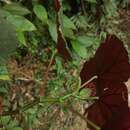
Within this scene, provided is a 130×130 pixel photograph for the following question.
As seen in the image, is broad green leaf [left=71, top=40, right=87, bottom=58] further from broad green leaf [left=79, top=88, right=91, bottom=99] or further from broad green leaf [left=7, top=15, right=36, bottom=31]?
broad green leaf [left=79, top=88, right=91, bottom=99]

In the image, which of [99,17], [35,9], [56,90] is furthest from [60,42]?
[99,17]

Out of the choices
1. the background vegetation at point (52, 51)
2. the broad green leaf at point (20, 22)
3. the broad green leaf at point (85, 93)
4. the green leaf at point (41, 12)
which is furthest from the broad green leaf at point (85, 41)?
the broad green leaf at point (85, 93)

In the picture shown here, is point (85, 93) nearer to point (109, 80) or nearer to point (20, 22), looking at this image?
point (109, 80)

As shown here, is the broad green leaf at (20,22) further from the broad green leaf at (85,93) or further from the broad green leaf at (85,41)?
the broad green leaf at (85,93)

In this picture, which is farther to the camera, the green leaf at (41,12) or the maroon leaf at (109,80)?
the green leaf at (41,12)

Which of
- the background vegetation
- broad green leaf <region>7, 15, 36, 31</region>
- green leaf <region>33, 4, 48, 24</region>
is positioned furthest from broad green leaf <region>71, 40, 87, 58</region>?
broad green leaf <region>7, 15, 36, 31</region>

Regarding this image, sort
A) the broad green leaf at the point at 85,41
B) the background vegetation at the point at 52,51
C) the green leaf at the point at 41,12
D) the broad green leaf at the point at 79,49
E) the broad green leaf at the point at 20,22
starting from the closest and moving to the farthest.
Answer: the broad green leaf at the point at 20,22, the background vegetation at the point at 52,51, the green leaf at the point at 41,12, the broad green leaf at the point at 79,49, the broad green leaf at the point at 85,41
